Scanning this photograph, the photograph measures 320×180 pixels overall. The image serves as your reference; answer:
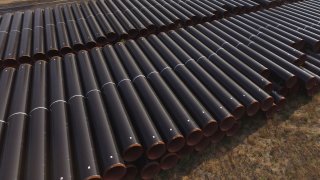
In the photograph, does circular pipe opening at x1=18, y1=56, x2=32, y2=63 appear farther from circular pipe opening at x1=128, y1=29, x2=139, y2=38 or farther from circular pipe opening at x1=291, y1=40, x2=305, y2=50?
circular pipe opening at x1=291, y1=40, x2=305, y2=50

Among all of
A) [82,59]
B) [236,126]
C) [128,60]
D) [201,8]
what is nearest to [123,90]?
[128,60]

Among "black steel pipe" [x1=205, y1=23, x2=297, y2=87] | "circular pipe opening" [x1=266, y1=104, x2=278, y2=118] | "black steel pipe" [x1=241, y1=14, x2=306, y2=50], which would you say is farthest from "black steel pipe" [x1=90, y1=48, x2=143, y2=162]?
"black steel pipe" [x1=241, y1=14, x2=306, y2=50]

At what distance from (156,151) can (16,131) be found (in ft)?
19.3

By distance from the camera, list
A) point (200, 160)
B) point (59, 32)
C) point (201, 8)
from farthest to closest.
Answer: point (201, 8) < point (59, 32) < point (200, 160)

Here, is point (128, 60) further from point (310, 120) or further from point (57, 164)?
point (310, 120)

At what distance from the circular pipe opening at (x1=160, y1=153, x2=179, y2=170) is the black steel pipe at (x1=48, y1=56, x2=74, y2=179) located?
3.80 meters

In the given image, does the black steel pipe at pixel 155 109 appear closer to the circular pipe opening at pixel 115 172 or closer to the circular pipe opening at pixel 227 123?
the circular pipe opening at pixel 115 172

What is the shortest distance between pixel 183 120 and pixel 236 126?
3078 mm

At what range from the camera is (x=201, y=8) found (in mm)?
25375

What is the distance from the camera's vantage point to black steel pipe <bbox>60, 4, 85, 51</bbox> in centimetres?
1973

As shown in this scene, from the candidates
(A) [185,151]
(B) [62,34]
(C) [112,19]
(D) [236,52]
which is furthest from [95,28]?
(A) [185,151]

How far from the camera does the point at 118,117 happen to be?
1286 centimetres

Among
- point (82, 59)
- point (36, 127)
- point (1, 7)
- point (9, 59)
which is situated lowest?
point (36, 127)

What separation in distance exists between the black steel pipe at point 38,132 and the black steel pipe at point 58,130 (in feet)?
0.88
